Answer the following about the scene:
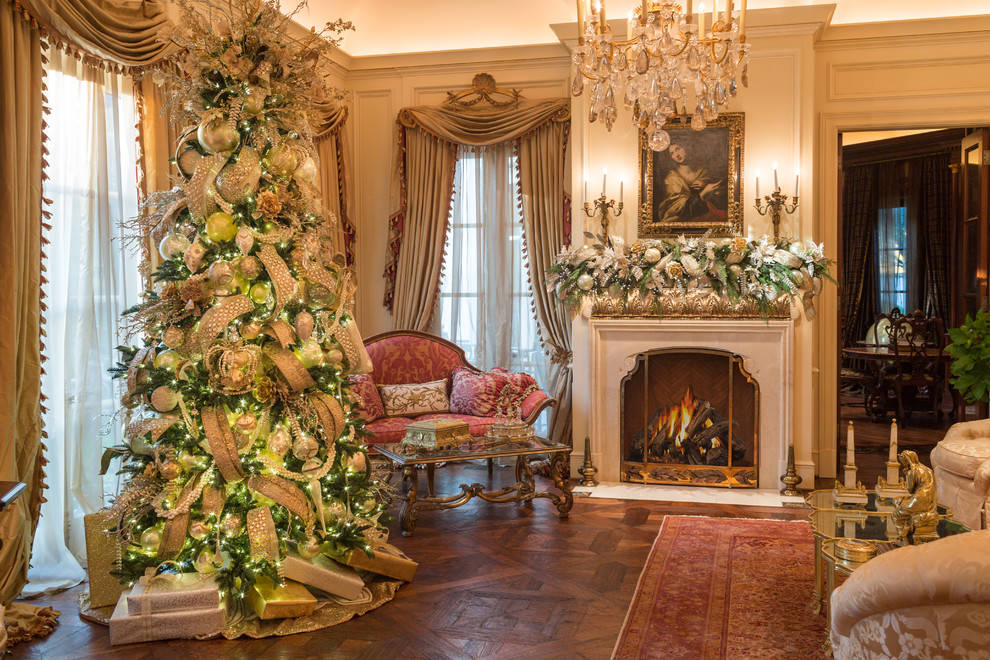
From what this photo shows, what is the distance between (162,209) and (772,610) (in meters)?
2.95

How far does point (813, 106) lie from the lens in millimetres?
5465

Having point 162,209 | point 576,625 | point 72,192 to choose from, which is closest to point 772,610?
point 576,625

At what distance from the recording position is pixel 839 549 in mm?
2969

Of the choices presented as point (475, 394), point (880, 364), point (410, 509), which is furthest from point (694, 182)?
point (880, 364)

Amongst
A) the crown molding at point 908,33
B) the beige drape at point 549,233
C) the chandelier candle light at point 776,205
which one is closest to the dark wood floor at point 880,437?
the chandelier candle light at point 776,205

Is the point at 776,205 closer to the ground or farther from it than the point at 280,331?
farther from it

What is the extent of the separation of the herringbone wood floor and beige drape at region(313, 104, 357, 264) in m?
2.44

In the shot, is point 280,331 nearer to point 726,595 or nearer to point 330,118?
point 726,595

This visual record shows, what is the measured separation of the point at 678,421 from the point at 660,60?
279cm

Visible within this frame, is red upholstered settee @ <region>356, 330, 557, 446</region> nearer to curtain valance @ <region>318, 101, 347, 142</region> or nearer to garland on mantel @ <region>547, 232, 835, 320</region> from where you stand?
garland on mantel @ <region>547, 232, 835, 320</region>

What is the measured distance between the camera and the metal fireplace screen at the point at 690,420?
5535 millimetres

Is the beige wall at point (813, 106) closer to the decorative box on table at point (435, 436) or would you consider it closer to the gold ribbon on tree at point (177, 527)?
the decorative box on table at point (435, 436)

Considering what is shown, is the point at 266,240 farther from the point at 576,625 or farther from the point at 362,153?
the point at 362,153

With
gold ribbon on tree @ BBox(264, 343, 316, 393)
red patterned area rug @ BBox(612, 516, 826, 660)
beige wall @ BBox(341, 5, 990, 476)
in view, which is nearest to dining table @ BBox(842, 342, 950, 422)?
beige wall @ BBox(341, 5, 990, 476)
